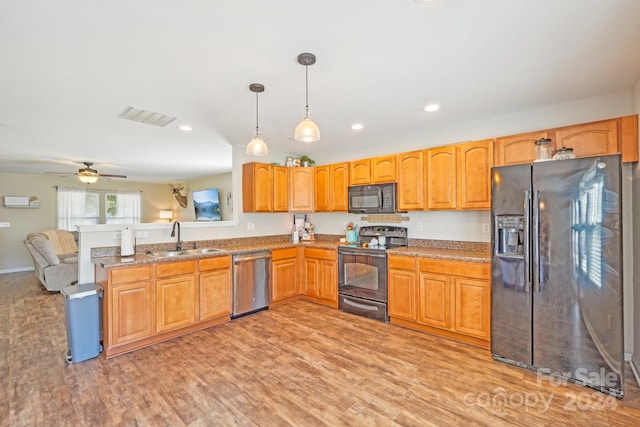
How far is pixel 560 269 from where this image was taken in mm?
2383

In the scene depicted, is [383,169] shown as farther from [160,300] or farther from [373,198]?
[160,300]

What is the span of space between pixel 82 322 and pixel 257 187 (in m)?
2.53

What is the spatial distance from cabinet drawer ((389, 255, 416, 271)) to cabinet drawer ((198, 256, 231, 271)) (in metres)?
2.04

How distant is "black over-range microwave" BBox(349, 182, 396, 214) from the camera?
393cm

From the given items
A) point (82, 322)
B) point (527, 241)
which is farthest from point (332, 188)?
point (82, 322)

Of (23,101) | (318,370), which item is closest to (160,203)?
(23,101)

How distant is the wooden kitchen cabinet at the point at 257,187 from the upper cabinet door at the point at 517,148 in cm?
303

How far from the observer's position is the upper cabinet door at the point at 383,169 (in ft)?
12.9

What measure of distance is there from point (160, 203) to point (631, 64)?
425 inches

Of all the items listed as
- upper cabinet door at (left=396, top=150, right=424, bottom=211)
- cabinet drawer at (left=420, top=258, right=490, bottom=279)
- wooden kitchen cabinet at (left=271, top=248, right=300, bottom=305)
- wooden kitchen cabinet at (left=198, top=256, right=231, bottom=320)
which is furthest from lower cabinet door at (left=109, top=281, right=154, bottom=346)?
upper cabinet door at (left=396, top=150, right=424, bottom=211)

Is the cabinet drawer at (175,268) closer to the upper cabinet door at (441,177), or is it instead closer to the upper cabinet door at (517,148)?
the upper cabinet door at (441,177)

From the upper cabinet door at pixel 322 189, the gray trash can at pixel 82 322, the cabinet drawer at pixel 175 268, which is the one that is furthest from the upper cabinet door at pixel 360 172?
the gray trash can at pixel 82 322

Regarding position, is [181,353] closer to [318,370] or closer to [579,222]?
[318,370]

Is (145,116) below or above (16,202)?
above
